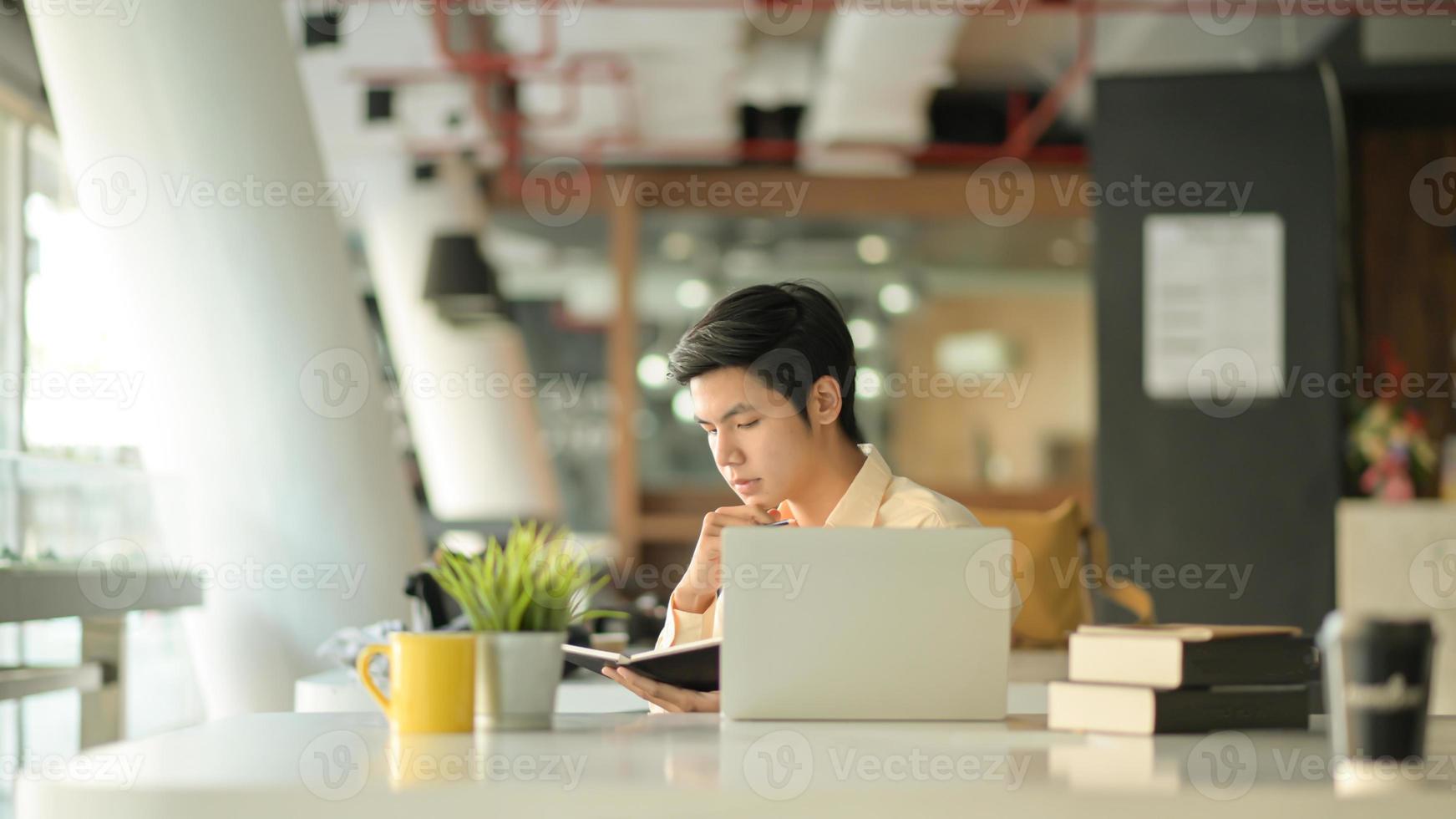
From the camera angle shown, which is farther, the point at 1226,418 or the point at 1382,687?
the point at 1226,418

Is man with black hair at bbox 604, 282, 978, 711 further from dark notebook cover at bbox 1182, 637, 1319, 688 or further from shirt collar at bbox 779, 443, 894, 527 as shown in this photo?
dark notebook cover at bbox 1182, 637, 1319, 688

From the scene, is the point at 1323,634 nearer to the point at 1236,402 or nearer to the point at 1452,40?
the point at 1236,402

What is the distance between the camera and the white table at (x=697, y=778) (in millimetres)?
961

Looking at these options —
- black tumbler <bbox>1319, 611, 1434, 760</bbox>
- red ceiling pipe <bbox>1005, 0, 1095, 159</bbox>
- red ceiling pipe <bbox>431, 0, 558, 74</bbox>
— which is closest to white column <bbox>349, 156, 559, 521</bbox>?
red ceiling pipe <bbox>431, 0, 558, 74</bbox>

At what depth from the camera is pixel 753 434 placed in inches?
85.4

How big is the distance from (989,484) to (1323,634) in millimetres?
7304

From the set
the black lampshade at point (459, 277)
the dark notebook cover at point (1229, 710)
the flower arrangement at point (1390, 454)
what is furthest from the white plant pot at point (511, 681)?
the black lampshade at point (459, 277)

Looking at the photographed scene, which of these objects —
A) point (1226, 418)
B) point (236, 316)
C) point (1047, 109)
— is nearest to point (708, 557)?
point (236, 316)

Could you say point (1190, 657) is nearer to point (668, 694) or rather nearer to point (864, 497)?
point (668, 694)

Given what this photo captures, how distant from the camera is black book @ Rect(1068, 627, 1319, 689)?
138 cm

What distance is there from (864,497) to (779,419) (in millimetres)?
172

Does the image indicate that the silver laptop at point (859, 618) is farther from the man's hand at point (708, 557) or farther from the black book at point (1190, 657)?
the man's hand at point (708, 557)

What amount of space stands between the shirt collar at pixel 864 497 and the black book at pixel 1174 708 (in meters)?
0.70

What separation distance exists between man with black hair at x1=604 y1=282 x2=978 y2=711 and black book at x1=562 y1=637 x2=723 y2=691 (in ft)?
0.88
